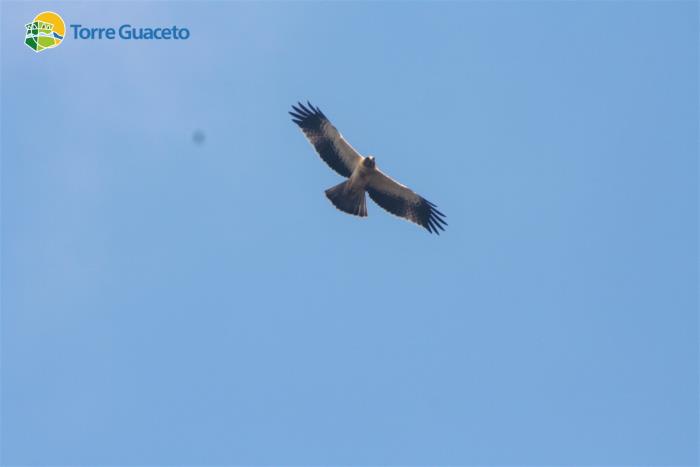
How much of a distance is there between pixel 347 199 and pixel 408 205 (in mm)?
1446

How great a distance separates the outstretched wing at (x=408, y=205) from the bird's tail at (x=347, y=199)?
542 millimetres

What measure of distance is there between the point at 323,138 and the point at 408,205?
2.24m

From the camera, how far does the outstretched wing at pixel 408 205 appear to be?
27.9 metres

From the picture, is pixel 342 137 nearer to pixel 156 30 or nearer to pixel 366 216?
pixel 366 216

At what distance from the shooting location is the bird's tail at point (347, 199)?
27297 mm

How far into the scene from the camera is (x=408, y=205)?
92.3 feet

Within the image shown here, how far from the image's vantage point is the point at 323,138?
90.2 ft

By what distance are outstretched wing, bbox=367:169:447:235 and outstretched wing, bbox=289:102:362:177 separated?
793 mm

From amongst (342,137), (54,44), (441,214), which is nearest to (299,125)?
(342,137)

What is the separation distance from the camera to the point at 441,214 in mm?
28047

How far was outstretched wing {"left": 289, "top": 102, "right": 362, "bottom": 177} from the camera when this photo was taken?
2742cm

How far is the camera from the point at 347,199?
89.8ft

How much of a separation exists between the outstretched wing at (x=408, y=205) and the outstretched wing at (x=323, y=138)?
79 cm

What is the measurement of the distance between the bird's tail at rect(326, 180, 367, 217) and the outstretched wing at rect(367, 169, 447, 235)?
1.78 feet
